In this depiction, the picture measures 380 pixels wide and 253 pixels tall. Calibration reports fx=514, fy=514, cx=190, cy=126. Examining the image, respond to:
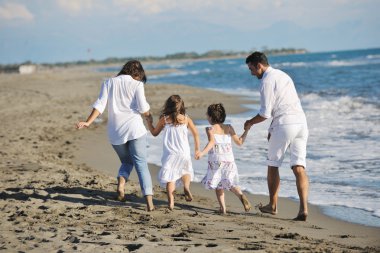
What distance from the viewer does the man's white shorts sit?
5.48 metres

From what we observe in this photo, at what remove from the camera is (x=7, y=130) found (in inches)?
503

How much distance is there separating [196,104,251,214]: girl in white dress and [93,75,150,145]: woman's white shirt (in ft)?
2.59

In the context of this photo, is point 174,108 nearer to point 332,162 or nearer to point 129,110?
point 129,110

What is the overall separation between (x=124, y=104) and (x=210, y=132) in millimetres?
Result: 1032

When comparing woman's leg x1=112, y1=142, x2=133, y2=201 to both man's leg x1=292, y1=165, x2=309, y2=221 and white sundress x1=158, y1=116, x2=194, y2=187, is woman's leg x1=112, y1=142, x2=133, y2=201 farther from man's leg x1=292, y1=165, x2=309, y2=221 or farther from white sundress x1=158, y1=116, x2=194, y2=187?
man's leg x1=292, y1=165, x2=309, y2=221

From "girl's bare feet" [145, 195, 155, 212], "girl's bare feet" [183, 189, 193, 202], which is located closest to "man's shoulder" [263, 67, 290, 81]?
"girl's bare feet" [183, 189, 193, 202]

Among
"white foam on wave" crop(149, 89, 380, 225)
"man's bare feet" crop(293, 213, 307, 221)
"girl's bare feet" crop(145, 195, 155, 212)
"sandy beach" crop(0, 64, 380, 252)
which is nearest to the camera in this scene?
"sandy beach" crop(0, 64, 380, 252)

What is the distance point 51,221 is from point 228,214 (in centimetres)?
189

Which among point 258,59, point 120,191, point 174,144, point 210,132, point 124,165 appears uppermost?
point 258,59

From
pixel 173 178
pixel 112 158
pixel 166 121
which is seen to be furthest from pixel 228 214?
pixel 112 158

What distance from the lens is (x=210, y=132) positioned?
5.84 metres

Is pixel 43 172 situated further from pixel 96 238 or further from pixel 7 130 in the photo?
pixel 7 130

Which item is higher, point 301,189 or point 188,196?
point 301,189

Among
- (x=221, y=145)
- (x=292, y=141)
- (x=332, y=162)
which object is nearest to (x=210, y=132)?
(x=221, y=145)
